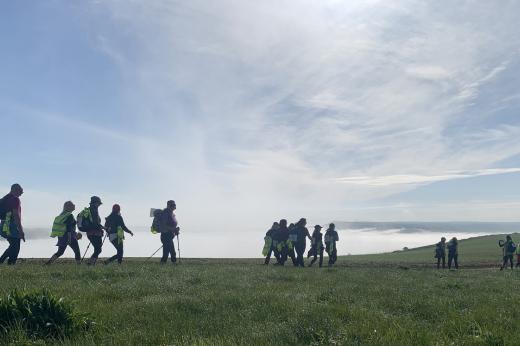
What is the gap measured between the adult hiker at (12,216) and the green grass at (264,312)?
327 centimetres

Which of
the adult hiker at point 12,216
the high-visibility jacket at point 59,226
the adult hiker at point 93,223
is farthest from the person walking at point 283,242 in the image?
the adult hiker at point 12,216

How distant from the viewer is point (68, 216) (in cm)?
1786

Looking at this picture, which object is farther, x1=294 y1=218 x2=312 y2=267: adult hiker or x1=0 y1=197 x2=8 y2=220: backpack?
x1=294 y1=218 x2=312 y2=267: adult hiker

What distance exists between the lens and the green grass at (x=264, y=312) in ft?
19.6

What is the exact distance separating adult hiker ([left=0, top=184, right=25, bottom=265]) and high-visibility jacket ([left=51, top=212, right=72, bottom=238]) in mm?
1888

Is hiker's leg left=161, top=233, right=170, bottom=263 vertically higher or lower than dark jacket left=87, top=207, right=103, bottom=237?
lower

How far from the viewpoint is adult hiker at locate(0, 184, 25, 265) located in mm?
15180

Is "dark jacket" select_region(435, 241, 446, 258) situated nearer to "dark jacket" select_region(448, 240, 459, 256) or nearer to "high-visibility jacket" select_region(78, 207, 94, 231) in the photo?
"dark jacket" select_region(448, 240, 459, 256)

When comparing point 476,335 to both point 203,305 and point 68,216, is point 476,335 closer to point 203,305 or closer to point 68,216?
point 203,305

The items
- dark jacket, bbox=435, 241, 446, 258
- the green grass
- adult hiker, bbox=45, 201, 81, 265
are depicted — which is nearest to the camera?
the green grass

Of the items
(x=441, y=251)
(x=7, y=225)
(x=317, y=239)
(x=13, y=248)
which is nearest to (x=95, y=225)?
(x=13, y=248)

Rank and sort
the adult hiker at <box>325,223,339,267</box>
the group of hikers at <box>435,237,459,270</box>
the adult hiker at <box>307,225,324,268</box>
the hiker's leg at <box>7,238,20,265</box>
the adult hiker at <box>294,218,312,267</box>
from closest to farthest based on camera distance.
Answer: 1. the hiker's leg at <box>7,238,20,265</box>
2. the adult hiker at <box>294,218,312,267</box>
3. the adult hiker at <box>325,223,339,267</box>
4. the adult hiker at <box>307,225,324,268</box>
5. the group of hikers at <box>435,237,459,270</box>

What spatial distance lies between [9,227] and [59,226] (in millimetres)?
2423

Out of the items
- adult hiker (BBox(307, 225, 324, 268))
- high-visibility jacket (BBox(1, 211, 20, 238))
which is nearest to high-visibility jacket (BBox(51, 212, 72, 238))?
high-visibility jacket (BBox(1, 211, 20, 238))
